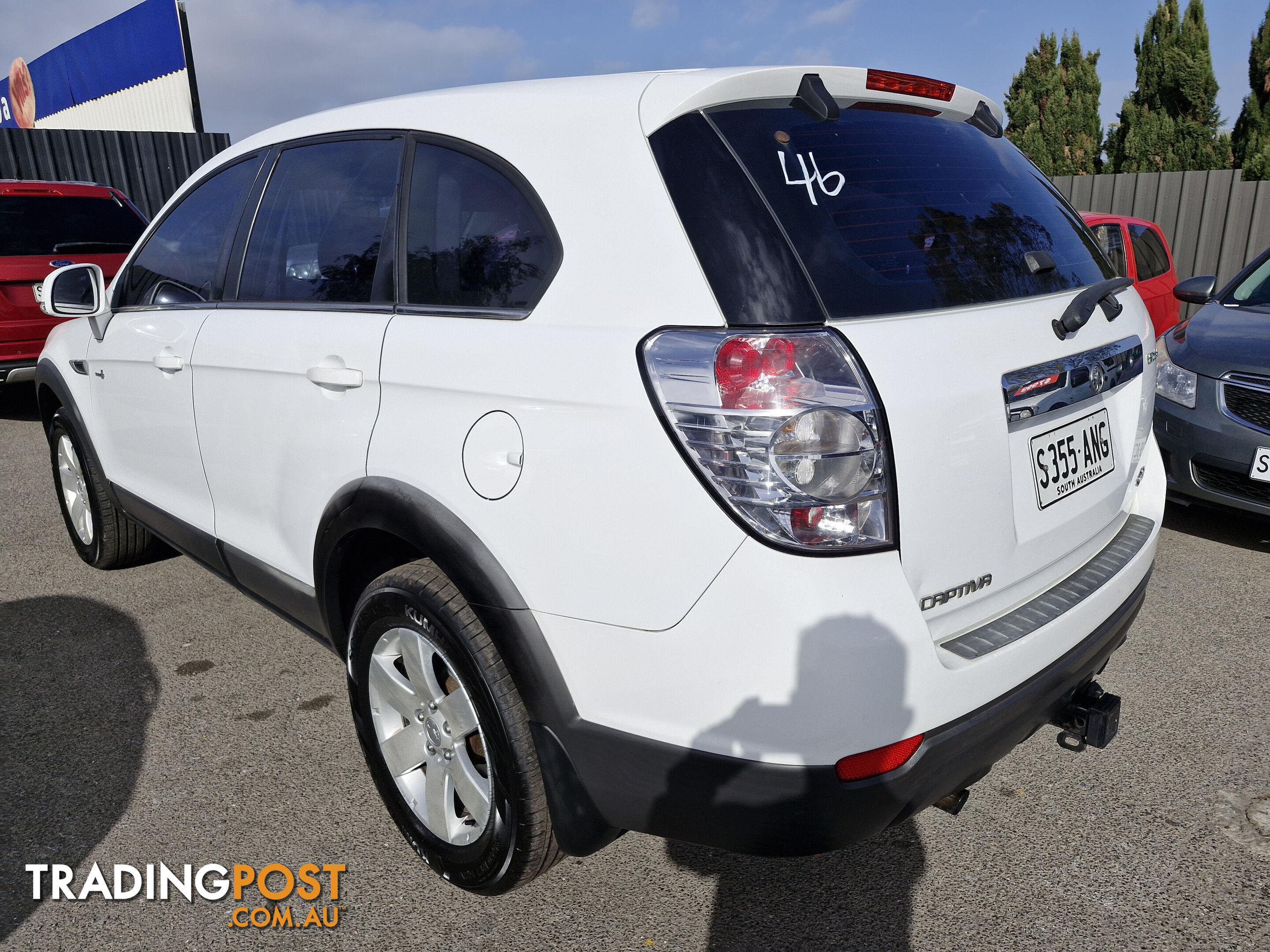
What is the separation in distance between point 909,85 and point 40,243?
7489mm

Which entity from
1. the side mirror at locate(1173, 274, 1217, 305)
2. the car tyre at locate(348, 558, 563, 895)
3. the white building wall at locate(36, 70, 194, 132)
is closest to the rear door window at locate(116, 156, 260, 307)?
the car tyre at locate(348, 558, 563, 895)

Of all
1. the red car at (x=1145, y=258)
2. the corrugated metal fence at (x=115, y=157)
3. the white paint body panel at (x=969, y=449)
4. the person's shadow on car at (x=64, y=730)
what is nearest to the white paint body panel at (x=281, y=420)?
the person's shadow on car at (x=64, y=730)

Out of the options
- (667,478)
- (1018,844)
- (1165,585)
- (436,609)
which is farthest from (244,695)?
(1165,585)

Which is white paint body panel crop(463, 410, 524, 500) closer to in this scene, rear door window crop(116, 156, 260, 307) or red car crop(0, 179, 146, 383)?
rear door window crop(116, 156, 260, 307)

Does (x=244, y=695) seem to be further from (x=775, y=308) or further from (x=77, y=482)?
(x=775, y=308)

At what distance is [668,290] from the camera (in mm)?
1622

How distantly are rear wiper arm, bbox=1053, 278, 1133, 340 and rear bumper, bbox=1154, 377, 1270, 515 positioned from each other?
7.88ft

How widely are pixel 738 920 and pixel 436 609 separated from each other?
1.00m

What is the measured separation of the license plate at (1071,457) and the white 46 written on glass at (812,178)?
64cm

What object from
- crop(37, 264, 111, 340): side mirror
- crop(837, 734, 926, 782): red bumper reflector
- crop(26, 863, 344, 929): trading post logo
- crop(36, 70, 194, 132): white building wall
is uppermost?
Result: crop(36, 70, 194, 132): white building wall

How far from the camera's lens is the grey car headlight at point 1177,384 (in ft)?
14.1

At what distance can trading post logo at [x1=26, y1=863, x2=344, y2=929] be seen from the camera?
219cm

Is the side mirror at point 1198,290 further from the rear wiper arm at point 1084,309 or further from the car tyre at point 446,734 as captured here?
the car tyre at point 446,734

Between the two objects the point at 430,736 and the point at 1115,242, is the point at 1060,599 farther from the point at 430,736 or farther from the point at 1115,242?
the point at 1115,242
